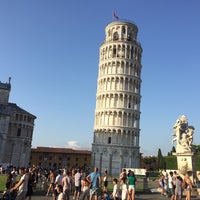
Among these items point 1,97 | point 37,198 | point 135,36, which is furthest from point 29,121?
point 37,198

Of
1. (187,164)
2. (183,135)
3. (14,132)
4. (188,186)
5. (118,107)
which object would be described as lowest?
(188,186)

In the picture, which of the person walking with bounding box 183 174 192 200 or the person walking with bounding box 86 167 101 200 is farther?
the person walking with bounding box 183 174 192 200

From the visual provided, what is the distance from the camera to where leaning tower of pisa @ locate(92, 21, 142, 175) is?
191 ft

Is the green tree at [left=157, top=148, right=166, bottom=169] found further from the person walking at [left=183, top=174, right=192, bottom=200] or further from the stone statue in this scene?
the person walking at [left=183, top=174, right=192, bottom=200]

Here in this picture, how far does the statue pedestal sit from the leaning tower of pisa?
121ft

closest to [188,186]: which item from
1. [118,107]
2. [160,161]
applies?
[118,107]

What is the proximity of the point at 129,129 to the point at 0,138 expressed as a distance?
27.6m

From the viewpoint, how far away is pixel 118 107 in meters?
59.2

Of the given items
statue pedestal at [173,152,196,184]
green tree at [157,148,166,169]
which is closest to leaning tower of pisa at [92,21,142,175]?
green tree at [157,148,166,169]

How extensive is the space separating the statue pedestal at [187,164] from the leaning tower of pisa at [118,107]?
1456 inches

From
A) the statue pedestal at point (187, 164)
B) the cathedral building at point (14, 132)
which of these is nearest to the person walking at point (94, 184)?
the statue pedestal at point (187, 164)

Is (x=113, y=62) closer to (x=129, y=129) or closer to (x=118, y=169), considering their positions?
(x=129, y=129)

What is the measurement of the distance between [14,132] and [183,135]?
4805cm

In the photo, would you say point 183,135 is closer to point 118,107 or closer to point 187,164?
point 187,164
